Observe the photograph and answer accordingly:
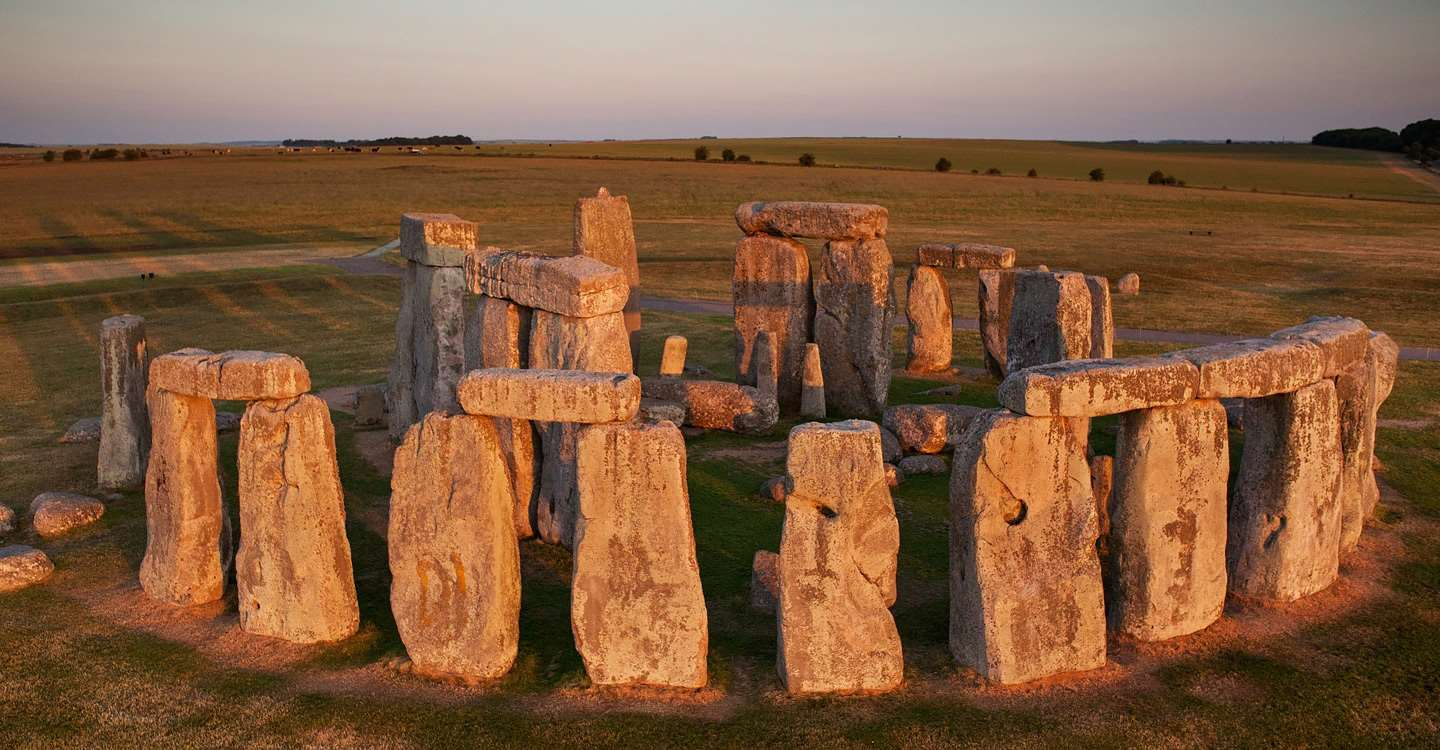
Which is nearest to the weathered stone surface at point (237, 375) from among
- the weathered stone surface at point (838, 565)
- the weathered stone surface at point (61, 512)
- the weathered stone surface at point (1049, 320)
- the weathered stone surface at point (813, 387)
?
the weathered stone surface at point (61, 512)

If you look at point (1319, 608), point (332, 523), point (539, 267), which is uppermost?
point (539, 267)

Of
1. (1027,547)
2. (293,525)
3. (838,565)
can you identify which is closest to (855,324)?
(1027,547)

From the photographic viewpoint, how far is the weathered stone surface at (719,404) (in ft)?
51.5

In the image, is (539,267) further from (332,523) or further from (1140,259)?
(1140,259)

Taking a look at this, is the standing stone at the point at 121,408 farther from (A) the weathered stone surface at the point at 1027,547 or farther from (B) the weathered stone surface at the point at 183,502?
(A) the weathered stone surface at the point at 1027,547

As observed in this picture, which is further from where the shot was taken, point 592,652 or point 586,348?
point 586,348

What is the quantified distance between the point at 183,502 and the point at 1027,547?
23.9 ft

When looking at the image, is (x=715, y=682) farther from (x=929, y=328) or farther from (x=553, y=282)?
(x=929, y=328)

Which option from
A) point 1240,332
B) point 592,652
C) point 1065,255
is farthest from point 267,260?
point 592,652

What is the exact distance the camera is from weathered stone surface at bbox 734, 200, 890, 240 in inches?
654

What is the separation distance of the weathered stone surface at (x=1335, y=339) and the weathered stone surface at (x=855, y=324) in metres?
7.04

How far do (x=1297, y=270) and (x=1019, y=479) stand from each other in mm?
29272

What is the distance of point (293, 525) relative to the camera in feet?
29.8

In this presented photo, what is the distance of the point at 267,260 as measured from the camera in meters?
34.8
